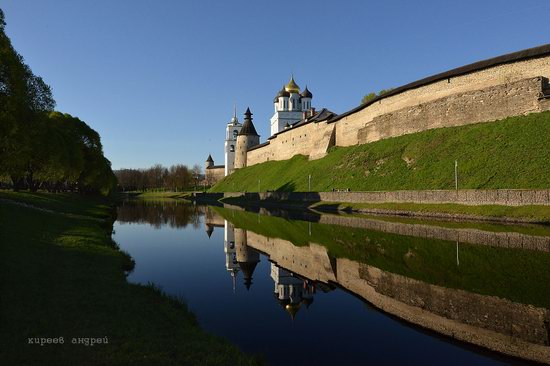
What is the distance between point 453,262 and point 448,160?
22.9 metres

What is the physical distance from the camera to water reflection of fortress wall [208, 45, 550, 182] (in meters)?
33.8

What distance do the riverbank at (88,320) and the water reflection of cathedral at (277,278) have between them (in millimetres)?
2663

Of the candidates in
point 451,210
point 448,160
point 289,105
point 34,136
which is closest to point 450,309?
point 451,210

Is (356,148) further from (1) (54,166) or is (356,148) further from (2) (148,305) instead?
(2) (148,305)

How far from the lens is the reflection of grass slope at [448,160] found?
26.6m

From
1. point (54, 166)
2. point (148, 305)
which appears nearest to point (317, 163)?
point (54, 166)

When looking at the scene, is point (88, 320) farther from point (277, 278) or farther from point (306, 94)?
point (306, 94)

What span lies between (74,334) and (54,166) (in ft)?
102

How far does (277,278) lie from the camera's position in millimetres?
11953

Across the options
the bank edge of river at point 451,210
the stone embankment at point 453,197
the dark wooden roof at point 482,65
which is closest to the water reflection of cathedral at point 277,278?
the bank edge of river at point 451,210

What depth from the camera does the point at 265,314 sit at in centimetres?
865

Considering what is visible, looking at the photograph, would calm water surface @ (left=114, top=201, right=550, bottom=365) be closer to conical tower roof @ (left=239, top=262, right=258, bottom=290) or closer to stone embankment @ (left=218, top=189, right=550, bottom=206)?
conical tower roof @ (left=239, top=262, right=258, bottom=290)

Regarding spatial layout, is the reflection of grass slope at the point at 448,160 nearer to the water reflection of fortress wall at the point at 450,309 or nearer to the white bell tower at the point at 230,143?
the water reflection of fortress wall at the point at 450,309

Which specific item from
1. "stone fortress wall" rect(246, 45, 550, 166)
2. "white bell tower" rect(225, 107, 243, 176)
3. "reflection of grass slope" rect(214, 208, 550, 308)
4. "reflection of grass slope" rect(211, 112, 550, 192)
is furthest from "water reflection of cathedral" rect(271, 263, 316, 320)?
"white bell tower" rect(225, 107, 243, 176)
